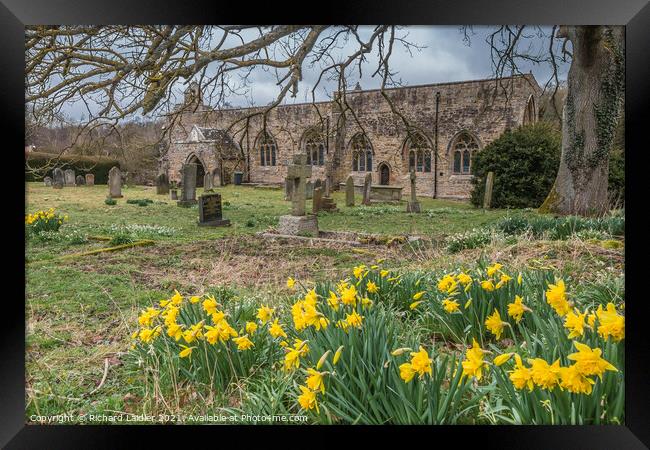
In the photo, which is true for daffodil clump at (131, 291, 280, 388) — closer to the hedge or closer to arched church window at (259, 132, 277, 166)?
the hedge

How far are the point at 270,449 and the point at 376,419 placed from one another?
2.93 feet

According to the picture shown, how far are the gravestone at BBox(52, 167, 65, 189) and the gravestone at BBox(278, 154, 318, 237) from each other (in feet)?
5.74

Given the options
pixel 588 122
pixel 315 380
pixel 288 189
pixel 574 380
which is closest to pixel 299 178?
pixel 288 189

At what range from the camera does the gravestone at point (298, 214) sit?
4125mm

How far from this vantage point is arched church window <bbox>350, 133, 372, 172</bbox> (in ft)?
15.0

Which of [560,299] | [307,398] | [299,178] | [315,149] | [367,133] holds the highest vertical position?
[367,133]

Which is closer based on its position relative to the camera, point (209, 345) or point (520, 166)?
point (209, 345)

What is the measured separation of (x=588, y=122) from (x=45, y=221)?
4.40 meters

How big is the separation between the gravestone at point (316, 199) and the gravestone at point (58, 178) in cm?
202

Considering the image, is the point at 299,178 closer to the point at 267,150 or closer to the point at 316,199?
the point at 316,199

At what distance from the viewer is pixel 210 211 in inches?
169

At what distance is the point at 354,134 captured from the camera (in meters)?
4.52

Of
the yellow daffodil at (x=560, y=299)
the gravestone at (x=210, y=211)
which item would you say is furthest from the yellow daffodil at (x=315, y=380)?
the gravestone at (x=210, y=211)
